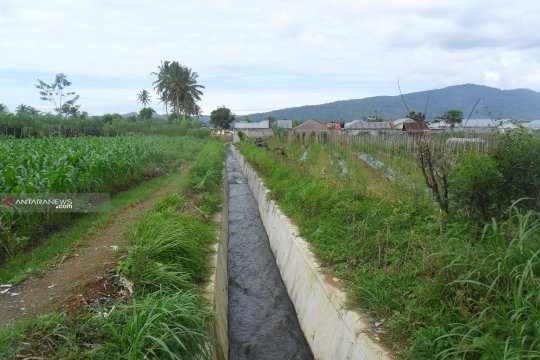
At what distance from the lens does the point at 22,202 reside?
6.82 meters

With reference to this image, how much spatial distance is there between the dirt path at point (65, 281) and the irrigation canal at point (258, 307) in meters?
2.11

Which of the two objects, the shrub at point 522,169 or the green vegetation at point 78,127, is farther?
the green vegetation at point 78,127

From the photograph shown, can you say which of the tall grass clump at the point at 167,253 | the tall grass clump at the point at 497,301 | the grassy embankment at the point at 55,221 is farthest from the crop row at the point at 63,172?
the tall grass clump at the point at 497,301

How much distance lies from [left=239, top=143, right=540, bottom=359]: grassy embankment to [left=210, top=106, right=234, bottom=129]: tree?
84456mm

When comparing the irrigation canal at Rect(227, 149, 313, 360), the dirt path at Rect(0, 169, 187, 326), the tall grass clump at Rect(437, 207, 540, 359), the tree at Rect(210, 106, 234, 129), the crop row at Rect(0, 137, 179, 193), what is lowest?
the irrigation canal at Rect(227, 149, 313, 360)

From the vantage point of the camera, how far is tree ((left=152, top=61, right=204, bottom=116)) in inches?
2630

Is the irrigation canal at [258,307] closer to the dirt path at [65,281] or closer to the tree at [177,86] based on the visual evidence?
the dirt path at [65,281]

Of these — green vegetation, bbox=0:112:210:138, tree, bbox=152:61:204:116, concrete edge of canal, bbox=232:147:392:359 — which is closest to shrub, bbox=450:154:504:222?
concrete edge of canal, bbox=232:147:392:359

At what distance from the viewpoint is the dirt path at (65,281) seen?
4414mm

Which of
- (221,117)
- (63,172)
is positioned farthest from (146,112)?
(63,172)

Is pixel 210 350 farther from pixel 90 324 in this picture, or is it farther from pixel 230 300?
pixel 230 300

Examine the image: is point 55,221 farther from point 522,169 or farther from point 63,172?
point 522,169

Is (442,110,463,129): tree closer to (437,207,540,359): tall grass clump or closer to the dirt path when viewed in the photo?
(437,207,540,359): tall grass clump

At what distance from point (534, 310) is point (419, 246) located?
91.5 inches
